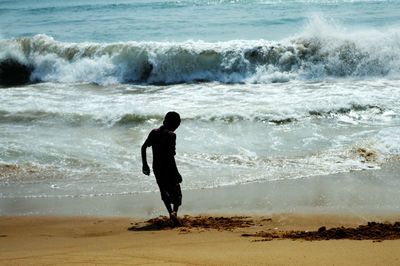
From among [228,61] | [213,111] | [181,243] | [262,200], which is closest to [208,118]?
[213,111]

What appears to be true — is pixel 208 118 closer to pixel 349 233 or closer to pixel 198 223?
pixel 198 223

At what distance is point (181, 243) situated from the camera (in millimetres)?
5223

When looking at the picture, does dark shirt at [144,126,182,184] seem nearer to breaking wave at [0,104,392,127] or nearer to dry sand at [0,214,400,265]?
dry sand at [0,214,400,265]

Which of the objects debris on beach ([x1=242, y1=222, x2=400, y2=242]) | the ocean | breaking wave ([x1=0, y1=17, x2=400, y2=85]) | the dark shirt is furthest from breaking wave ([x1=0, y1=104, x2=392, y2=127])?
debris on beach ([x1=242, y1=222, x2=400, y2=242])

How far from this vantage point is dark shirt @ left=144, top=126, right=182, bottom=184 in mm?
6141

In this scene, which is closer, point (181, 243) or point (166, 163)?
point (181, 243)

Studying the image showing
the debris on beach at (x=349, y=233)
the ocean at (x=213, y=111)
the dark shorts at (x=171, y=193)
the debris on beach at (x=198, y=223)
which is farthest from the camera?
the ocean at (x=213, y=111)

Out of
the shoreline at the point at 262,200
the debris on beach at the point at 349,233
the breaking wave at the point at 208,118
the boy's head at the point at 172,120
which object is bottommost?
the shoreline at the point at 262,200

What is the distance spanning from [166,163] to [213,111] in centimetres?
612

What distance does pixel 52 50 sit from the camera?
21281 mm

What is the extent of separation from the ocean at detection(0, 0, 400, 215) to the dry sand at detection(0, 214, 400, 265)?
1.71 feet

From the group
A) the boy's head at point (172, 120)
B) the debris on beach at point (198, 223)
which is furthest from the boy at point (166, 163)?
the debris on beach at point (198, 223)

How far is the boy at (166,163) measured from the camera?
6.14 metres

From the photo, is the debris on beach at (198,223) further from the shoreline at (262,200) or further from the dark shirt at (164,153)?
the dark shirt at (164,153)
